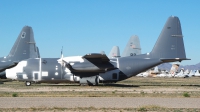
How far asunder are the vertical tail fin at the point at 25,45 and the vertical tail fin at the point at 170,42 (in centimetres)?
2155

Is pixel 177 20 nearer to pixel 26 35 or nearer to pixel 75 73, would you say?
pixel 75 73

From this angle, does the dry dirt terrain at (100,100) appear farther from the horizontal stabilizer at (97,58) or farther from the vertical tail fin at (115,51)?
the vertical tail fin at (115,51)

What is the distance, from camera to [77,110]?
16906 millimetres

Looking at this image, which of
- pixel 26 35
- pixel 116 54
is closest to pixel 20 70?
pixel 26 35

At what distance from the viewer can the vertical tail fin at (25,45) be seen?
2093 inches

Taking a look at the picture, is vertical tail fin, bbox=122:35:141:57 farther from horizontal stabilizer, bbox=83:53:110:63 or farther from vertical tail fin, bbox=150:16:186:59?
horizontal stabilizer, bbox=83:53:110:63

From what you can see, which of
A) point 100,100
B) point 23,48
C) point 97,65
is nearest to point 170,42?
point 97,65

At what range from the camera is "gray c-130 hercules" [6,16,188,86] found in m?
40.2

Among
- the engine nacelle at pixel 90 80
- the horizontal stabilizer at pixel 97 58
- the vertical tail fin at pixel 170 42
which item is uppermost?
the vertical tail fin at pixel 170 42

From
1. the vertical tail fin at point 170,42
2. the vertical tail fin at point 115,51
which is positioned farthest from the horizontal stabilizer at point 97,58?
the vertical tail fin at point 115,51

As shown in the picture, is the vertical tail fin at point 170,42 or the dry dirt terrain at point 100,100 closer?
the dry dirt terrain at point 100,100

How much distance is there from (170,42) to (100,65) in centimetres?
958

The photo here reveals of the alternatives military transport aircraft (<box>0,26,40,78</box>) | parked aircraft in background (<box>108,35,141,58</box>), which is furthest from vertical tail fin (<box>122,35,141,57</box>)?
military transport aircraft (<box>0,26,40,78</box>)

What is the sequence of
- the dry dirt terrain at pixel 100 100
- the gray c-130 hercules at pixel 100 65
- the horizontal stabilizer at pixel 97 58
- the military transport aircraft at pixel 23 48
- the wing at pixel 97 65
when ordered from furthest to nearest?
the military transport aircraft at pixel 23 48
the gray c-130 hercules at pixel 100 65
the wing at pixel 97 65
the horizontal stabilizer at pixel 97 58
the dry dirt terrain at pixel 100 100
